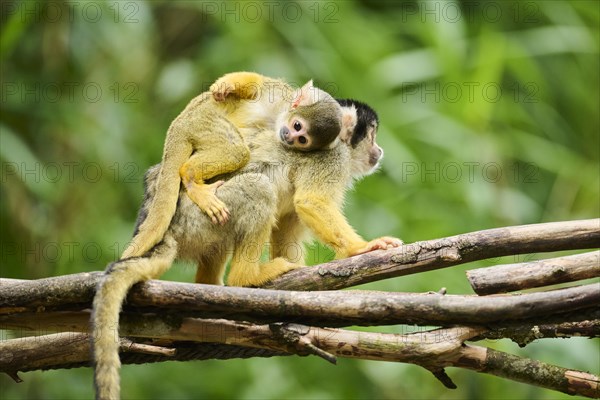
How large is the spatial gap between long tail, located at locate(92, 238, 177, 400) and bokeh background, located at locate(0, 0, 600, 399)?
11.0 ft

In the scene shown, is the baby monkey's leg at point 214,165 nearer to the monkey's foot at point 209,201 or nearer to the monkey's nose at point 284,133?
the monkey's foot at point 209,201

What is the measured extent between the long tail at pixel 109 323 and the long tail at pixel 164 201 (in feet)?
1.56

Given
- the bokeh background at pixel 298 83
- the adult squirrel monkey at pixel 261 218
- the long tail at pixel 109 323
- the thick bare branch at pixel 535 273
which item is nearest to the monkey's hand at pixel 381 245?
the adult squirrel monkey at pixel 261 218

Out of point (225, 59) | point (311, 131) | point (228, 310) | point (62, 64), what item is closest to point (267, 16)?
point (225, 59)

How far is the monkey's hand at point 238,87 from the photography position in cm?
500

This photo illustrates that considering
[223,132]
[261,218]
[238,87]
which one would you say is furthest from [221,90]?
[261,218]

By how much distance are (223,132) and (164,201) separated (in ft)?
1.97

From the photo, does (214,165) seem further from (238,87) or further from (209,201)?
(238,87)

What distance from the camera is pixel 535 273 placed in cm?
352

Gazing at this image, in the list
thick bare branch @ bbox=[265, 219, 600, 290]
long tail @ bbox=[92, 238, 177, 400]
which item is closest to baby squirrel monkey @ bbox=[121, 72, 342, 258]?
long tail @ bbox=[92, 238, 177, 400]

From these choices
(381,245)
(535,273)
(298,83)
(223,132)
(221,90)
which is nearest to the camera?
(535,273)

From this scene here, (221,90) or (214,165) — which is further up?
(221,90)

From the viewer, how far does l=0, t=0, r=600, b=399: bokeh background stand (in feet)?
23.0

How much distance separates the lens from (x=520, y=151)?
8.08 m
